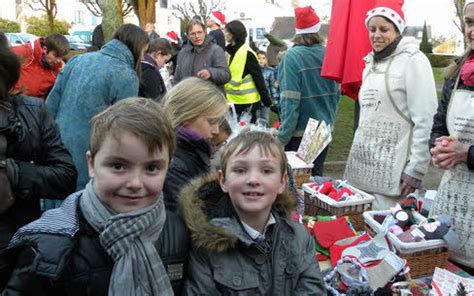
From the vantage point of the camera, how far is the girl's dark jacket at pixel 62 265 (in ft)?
5.36

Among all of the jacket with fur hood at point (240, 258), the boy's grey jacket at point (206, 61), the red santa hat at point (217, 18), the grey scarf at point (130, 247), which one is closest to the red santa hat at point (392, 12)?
the jacket with fur hood at point (240, 258)

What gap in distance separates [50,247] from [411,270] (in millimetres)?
1961

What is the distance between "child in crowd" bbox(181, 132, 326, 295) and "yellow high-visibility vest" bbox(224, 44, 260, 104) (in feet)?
17.0

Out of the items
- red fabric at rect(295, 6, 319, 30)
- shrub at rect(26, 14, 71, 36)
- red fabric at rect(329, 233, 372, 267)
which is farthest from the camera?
shrub at rect(26, 14, 71, 36)

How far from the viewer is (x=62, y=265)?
5.35 feet

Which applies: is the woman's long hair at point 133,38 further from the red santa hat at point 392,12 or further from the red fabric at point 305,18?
the red santa hat at point 392,12

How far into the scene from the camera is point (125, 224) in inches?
67.3

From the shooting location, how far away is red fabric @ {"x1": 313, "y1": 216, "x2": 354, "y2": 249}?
3055 millimetres

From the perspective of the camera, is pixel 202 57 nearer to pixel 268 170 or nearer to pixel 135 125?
pixel 268 170

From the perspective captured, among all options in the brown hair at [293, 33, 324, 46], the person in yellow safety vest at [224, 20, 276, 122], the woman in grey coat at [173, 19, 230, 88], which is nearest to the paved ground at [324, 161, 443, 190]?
the person in yellow safety vest at [224, 20, 276, 122]

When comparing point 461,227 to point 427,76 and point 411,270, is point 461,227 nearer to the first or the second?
point 411,270

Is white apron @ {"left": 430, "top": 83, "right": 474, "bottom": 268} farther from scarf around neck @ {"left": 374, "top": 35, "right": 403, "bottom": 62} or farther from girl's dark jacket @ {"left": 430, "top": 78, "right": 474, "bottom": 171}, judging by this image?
scarf around neck @ {"left": 374, "top": 35, "right": 403, "bottom": 62}

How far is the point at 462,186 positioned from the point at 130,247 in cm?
195

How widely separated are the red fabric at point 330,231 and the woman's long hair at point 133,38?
7.04 ft
